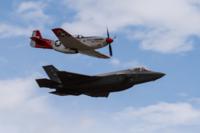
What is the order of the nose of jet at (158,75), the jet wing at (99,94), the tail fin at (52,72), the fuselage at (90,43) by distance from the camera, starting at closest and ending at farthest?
the nose of jet at (158,75) → the tail fin at (52,72) → the jet wing at (99,94) → the fuselage at (90,43)

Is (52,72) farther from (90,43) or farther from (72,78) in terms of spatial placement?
(90,43)

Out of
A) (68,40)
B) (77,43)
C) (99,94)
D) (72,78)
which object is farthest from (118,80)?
(68,40)

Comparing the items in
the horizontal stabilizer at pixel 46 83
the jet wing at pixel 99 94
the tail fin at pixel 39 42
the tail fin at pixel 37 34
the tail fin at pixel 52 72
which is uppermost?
the tail fin at pixel 37 34

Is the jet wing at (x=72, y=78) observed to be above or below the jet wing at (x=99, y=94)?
above

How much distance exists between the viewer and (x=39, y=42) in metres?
107

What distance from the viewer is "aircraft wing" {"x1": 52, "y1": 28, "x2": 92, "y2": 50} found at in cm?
9562

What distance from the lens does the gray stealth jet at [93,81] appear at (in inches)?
2867

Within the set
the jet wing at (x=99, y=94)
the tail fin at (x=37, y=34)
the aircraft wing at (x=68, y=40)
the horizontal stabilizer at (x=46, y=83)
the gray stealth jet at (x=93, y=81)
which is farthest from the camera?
the tail fin at (x=37, y=34)

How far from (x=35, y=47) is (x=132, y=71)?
1496 inches

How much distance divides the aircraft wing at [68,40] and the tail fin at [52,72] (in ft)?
61.7

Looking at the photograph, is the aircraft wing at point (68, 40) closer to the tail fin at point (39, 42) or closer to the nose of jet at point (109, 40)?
the nose of jet at point (109, 40)

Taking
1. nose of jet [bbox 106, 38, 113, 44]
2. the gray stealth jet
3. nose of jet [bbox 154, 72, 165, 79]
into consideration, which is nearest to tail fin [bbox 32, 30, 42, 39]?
nose of jet [bbox 106, 38, 113, 44]

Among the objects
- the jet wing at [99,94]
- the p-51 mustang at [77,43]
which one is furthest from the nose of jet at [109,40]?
the jet wing at [99,94]

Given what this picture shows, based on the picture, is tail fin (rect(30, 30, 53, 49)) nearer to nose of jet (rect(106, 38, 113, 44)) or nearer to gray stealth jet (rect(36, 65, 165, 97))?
nose of jet (rect(106, 38, 113, 44))
